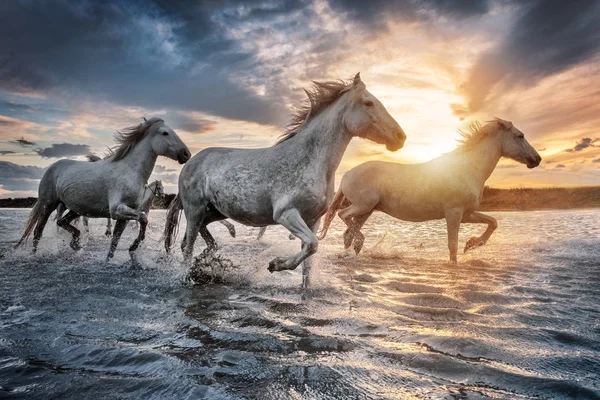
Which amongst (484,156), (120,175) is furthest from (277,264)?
(484,156)

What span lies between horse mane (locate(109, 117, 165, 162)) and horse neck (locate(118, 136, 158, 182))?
0.28 ft

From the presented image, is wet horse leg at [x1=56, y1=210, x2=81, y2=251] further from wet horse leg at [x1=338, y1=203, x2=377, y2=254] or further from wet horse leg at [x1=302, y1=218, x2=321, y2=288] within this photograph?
wet horse leg at [x1=302, y1=218, x2=321, y2=288]

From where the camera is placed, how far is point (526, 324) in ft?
11.2

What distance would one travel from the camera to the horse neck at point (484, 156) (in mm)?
8289

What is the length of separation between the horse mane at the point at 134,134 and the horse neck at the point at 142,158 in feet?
0.28

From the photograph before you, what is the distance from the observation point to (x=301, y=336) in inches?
→ 119

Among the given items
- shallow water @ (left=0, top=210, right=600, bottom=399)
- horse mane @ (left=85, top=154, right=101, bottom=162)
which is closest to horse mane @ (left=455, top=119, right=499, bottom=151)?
shallow water @ (left=0, top=210, right=600, bottom=399)

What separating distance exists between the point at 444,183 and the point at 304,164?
12.6ft

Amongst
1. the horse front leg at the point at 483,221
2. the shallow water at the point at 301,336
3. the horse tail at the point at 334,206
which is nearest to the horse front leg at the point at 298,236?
the shallow water at the point at 301,336

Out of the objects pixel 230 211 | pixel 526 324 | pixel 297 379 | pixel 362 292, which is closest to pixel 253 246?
pixel 230 211

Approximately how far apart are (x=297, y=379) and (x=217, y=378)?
0.43 metres

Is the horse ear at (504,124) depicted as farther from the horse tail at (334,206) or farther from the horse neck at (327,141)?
the horse neck at (327,141)

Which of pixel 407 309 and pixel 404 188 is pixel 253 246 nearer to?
pixel 404 188

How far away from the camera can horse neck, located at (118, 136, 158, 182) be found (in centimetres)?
798
